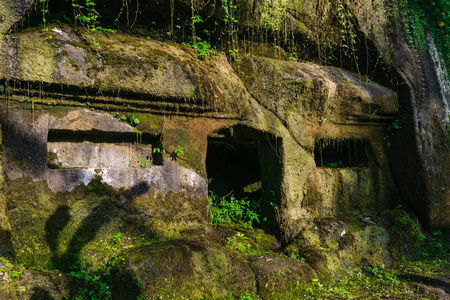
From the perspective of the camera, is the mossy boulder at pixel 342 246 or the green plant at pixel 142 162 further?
the mossy boulder at pixel 342 246

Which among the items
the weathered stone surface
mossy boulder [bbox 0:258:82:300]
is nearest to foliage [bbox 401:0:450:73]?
the weathered stone surface

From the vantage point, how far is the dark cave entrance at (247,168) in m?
5.78

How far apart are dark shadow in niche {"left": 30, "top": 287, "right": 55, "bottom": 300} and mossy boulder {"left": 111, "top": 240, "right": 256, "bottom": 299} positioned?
0.60 meters

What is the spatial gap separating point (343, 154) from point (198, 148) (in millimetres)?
3264

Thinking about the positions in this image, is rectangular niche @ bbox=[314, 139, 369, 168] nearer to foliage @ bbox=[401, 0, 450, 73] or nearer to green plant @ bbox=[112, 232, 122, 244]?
foliage @ bbox=[401, 0, 450, 73]

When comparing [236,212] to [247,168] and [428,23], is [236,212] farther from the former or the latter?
[428,23]

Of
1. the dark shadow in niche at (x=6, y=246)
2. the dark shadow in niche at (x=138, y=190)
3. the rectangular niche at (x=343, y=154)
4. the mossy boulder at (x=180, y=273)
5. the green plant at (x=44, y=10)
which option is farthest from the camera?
the rectangular niche at (x=343, y=154)

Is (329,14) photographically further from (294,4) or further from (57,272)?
(57,272)

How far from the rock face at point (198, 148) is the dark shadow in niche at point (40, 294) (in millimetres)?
498

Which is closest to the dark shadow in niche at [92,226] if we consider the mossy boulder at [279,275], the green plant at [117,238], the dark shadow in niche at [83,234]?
the dark shadow in niche at [83,234]

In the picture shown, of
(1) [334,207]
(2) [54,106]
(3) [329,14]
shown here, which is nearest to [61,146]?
(2) [54,106]

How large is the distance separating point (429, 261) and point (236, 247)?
11.3ft

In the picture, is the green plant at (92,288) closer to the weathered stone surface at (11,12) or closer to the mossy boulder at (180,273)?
the mossy boulder at (180,273)

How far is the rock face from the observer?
396 cm
